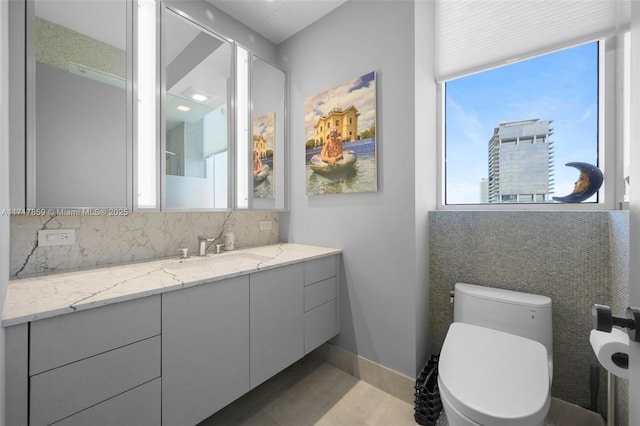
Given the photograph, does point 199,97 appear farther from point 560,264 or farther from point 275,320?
point 560,264

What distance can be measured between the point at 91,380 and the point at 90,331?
0.18m

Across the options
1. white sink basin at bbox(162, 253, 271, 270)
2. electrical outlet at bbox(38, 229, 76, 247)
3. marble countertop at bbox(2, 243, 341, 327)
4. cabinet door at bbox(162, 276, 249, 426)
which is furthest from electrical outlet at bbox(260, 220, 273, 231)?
electrical outlet at bbox(38, 229, 76, 247)

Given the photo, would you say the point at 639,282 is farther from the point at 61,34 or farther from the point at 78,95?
the point at 61,34

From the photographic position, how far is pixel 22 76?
119 centimetres

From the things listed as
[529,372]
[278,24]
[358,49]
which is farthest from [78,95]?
[529,372]

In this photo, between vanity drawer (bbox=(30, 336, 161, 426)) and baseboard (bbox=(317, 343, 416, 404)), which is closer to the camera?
vanity drawer (bbox=(30, 336, 161, 426))

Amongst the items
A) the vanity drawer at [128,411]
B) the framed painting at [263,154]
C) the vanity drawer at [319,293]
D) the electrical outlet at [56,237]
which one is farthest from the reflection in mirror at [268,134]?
the vanity drawer at [128,411]

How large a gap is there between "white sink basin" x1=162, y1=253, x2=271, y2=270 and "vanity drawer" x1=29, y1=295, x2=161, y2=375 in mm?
526

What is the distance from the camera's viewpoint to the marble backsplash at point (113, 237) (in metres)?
1.36

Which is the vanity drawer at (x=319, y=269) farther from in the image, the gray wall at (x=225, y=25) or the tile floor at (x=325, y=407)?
the gray wall at (x=225, y=25)

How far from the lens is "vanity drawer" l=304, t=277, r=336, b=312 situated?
72.3 inches

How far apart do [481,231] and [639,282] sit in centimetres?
130

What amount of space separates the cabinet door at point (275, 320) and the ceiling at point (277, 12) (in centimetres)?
191

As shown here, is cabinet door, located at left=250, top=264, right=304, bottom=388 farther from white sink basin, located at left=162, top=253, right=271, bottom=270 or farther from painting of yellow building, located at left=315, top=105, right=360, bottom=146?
painting of yellow building, located at left=315, top=105, right=360, bottom=146
